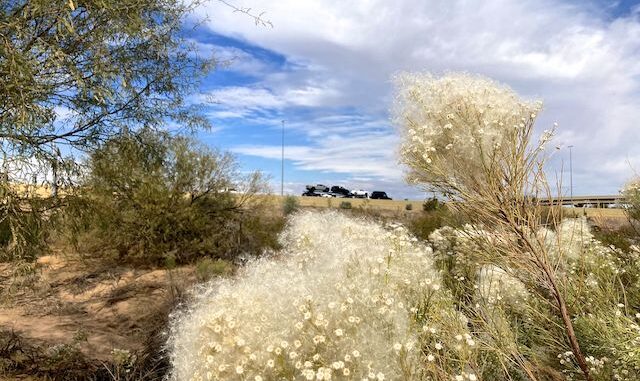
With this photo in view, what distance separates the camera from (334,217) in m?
4.52

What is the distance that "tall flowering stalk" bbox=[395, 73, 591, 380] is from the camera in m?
3.73


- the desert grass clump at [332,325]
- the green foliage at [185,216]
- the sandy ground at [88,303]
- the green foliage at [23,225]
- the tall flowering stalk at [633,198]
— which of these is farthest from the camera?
the green foliage at [185,216]

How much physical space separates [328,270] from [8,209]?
184 inches

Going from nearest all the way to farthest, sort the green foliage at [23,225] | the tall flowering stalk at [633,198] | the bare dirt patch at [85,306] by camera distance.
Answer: the green foliage at [23,225] < the bare dirt patch at [85,306] < the tall flowering stalk at [633,198]

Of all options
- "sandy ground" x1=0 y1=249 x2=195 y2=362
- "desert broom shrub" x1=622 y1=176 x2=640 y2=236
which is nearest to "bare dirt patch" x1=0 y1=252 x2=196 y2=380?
"sandy ground" x1=0 y1=249 x2=195 y2=362

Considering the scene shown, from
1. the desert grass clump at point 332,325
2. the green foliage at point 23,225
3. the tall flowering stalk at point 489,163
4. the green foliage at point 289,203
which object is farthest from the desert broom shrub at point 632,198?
the green foliage at point 289,203

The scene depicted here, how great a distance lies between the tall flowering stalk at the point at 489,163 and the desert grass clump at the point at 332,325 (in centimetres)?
62

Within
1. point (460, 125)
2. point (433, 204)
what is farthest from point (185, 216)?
point (460, 125)

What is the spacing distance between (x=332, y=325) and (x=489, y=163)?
69.4 inches

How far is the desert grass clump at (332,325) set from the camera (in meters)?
2.55

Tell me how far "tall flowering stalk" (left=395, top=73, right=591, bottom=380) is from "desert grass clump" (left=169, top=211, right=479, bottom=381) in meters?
0.62

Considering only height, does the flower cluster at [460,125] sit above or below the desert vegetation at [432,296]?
above

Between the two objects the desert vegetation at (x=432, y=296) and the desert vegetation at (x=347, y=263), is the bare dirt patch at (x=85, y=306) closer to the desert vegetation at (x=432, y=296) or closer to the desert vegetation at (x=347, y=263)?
the desert vegetation at (x=347, y=263)

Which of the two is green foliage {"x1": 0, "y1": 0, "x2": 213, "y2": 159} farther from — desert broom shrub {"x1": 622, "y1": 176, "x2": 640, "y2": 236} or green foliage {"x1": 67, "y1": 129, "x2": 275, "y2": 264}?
desert broom shrub {"x1": 622, "y1": 176, "x2": 640, "y2": 236}
